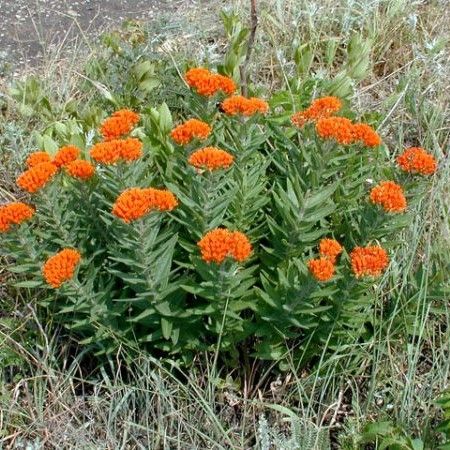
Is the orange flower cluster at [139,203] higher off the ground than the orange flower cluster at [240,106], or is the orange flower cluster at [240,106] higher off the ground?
the orange flower cluster at [240,106]

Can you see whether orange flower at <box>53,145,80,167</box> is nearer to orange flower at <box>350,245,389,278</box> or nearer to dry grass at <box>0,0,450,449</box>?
dry grass at <box>0,0,450,449</box>

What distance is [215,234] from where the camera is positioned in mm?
1991

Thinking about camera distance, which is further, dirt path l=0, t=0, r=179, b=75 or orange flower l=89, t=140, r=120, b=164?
dirt path l=0, t=0, r=179, b=75

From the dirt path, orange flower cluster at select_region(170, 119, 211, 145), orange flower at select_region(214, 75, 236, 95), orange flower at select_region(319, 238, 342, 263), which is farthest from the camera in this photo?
the dirt path

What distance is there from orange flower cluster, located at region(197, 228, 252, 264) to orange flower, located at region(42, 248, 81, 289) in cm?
36

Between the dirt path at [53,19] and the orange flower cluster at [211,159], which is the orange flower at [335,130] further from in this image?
the dirt path at [53,19]

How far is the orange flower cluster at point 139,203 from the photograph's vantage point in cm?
194

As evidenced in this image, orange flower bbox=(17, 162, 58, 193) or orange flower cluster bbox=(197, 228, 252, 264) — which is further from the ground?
orange flower bbox=(17, 162, 58, 193)

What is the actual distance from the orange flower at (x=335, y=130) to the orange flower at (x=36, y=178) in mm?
732

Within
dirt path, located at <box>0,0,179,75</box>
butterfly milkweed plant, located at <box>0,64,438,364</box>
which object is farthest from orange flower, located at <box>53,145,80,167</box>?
dirt path, located at <box>0,0,179,75</box>

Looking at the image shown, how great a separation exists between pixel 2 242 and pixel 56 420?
0.56m

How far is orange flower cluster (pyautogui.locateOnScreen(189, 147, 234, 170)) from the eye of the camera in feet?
6.68

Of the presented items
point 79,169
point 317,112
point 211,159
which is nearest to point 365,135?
point 317,112

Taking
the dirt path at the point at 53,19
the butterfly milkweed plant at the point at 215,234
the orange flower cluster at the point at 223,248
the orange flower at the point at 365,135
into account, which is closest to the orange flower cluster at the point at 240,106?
the butterfly milkweed plant at the point at 215,234
